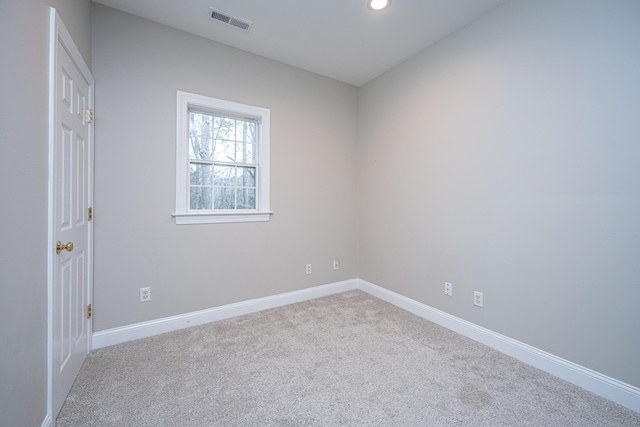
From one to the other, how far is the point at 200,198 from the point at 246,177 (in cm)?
54

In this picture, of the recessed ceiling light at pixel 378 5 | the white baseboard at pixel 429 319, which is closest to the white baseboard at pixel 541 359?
the white baseboard at pixel 429 319

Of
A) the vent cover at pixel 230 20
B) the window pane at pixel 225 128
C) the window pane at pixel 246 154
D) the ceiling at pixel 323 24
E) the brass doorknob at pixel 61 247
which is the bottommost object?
the brass doorknob at pixel 61 247

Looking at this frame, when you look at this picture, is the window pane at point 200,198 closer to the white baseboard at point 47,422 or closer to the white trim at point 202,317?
the white trim at point 202,317

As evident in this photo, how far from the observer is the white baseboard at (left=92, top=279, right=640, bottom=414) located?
169cm

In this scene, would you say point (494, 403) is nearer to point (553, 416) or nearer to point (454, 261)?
point (553, 416)

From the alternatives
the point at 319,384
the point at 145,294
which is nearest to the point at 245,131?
the point at 145,294

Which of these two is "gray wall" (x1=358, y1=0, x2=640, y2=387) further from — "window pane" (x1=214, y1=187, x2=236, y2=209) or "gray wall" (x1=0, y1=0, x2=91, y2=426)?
"gray wall" (x1=0, y1=0, x2=91, y2=426)

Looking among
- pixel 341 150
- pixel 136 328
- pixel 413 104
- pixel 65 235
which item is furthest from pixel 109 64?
pixel 413 104

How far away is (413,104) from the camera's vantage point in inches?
116

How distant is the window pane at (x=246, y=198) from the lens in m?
2.99

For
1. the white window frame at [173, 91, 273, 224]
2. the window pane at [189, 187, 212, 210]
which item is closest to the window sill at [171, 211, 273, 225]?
the white window frame at [173, 91, 273, 224]

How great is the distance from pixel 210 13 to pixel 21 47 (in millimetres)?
1579

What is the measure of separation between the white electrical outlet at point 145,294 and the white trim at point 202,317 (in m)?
0.21

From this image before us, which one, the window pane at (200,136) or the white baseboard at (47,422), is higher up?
the window pane at (200,136)
